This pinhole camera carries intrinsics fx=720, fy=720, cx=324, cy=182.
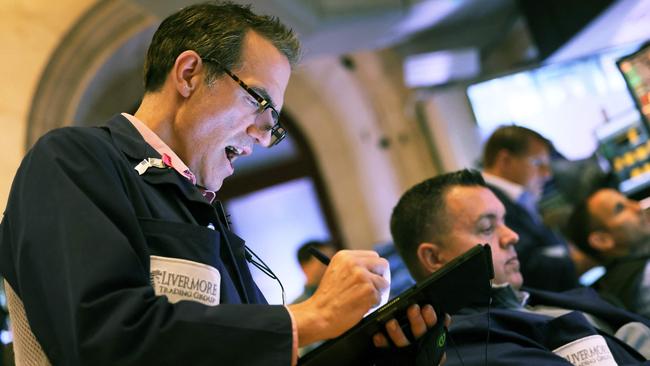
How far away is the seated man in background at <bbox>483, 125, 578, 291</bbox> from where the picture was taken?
332 cm

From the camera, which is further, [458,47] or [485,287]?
[458,47]

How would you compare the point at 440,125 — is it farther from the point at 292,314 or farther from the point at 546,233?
the point at 292,314

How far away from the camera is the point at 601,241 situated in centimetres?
358

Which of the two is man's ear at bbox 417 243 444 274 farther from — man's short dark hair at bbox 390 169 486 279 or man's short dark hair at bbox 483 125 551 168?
man's short dark hair at bbox 483 125 551 168

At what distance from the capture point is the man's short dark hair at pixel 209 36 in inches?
63.1

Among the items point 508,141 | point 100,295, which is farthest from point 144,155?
point 508,141

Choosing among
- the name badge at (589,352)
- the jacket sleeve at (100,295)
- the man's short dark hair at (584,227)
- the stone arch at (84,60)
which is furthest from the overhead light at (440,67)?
the jacket sleeve at (100,295)

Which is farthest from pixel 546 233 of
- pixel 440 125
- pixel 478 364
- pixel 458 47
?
pixel 458 47

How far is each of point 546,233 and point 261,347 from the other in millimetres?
2829

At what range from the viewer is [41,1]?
4.80m

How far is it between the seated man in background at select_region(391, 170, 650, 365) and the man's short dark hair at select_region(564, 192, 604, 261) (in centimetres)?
111

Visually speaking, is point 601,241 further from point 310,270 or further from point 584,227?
point 310,270

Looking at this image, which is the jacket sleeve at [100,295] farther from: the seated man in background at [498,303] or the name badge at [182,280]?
the seated man in background at [498,303]

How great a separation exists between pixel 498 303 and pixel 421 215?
0.43 metres
